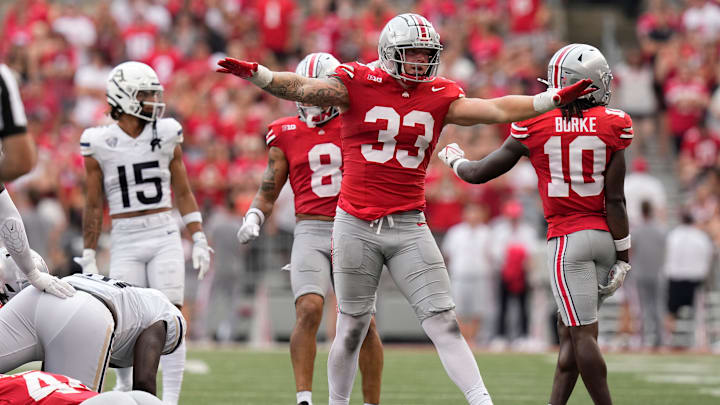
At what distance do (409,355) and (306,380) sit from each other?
5631 mm

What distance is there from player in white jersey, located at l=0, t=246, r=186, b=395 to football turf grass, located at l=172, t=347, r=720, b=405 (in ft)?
6.98

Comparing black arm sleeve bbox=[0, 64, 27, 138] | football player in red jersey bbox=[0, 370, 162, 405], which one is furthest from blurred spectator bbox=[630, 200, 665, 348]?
black arm sleeve bbox=[0, 64, 27, 138]

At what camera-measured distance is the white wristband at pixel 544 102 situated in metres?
5.14

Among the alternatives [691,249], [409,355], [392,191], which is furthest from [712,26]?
A: [392,191]

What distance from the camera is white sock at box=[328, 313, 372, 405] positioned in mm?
5691

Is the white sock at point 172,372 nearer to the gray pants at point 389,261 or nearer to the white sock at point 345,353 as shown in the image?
the white sock at point 345,353

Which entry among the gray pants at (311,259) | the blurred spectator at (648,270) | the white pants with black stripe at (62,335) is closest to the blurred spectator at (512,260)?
the blurred spectator at (648,270)

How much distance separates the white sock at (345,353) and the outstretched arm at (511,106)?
1.10 metres

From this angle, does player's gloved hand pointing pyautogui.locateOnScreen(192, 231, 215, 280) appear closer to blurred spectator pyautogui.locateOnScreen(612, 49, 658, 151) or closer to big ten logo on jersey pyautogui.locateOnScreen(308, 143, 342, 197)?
big ten logo on jersey pyautogui.locateOnScreen(308, 143, 342, 197)

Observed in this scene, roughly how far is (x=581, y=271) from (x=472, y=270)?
312 inches

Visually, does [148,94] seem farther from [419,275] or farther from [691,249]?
[691,249]

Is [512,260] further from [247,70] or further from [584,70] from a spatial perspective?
[247,70]

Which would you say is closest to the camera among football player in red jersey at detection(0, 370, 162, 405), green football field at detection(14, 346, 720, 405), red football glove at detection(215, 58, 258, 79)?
football player in red jersey at detection(0, 370, 162, 405)

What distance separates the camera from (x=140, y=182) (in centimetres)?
682
